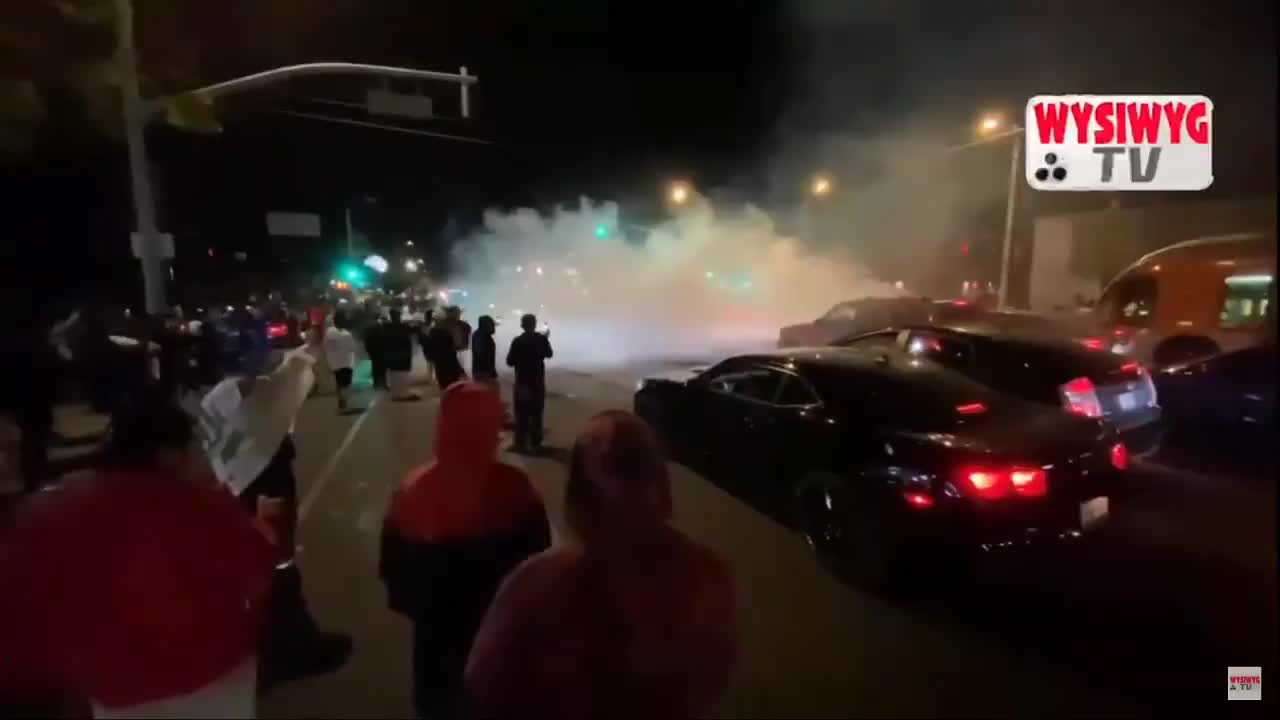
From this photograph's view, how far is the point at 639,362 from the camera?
17.0m

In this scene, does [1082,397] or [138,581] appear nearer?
[138,581]

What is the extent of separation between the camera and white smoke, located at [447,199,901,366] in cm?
2484

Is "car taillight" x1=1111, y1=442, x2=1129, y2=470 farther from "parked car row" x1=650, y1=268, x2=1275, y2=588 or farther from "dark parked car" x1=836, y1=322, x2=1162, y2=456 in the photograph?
"dark parked car" x1=836, y1=322, x2=1162, y2=456

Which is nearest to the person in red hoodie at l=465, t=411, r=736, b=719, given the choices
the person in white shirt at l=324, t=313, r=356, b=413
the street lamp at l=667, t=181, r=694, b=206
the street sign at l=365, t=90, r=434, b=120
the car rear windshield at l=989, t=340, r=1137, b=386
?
the car rear windshield at l=989, t=340, r=1137, b=386

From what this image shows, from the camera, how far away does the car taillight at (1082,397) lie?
660 centimetres

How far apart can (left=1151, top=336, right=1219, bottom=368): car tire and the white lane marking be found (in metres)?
9.30

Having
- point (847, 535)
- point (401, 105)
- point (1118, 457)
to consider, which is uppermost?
point (401, 105)

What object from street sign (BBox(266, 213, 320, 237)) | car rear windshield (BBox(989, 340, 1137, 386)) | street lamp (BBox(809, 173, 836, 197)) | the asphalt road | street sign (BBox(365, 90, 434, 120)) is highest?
street lamp (BBox(809, 173, 836, 197))

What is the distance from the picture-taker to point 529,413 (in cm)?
815

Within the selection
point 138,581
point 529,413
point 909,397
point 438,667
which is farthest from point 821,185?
point 138,581

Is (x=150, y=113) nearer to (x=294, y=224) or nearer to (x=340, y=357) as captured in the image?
(x=340, y=357)

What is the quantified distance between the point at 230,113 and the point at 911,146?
1459cm

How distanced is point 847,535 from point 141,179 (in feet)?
31.4

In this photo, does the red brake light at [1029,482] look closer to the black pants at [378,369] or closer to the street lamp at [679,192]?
the black pants at [378,369]
